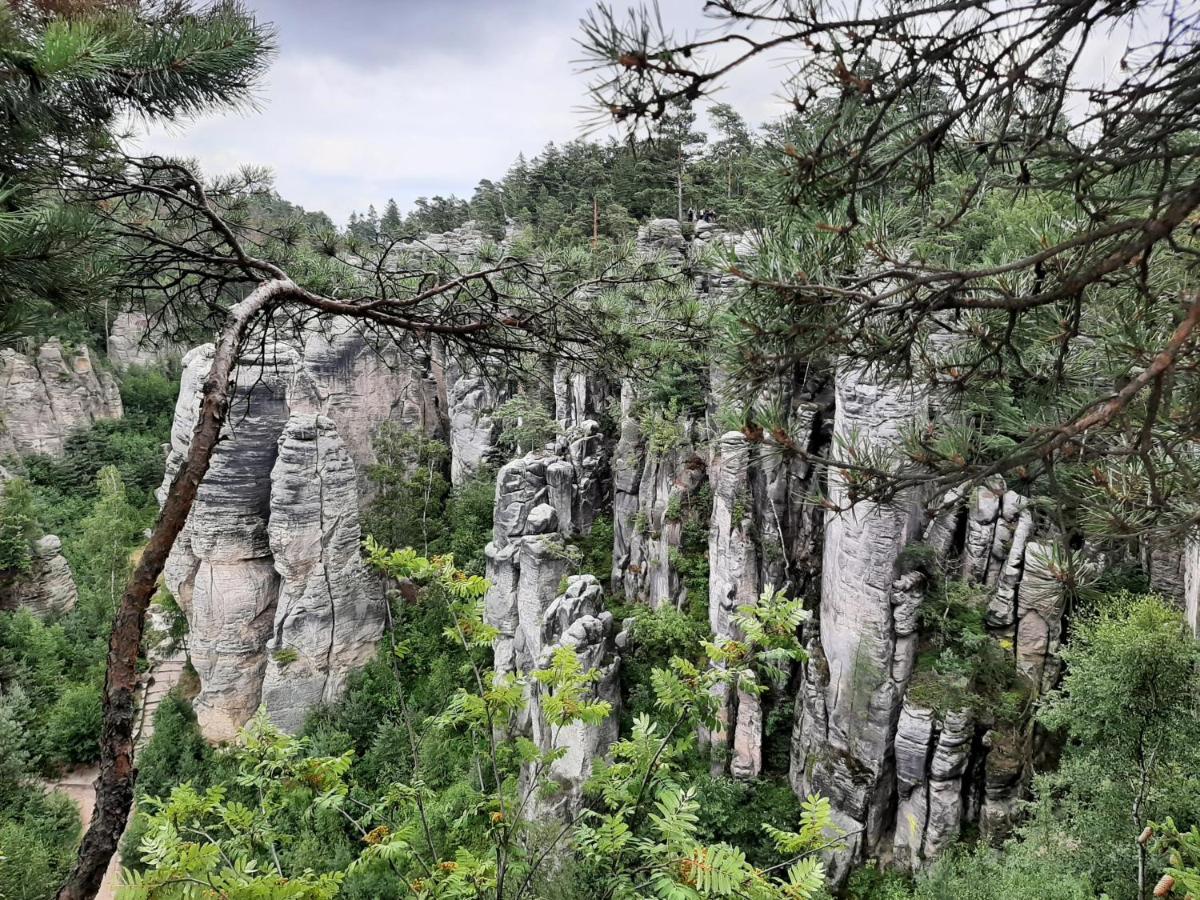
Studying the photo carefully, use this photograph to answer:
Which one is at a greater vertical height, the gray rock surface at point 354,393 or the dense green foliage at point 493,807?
the gray rock surface at point 354,393

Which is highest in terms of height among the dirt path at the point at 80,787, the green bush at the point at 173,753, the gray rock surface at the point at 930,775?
the gray rock surface at the point at 930,775

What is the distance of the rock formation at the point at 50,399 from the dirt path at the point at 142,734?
12105 mm

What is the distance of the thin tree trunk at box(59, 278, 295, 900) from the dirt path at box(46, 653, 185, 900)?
12244 mm

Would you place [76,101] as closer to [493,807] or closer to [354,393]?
[493,807]

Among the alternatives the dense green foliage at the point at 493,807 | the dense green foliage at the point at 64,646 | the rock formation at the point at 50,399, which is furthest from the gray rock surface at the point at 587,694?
the rock formation at the point at 50,399

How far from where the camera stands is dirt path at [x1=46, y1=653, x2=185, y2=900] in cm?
1165

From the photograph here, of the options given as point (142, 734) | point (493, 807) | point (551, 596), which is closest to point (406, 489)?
point (551, 596)

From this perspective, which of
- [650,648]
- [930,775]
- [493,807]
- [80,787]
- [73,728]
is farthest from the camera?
[73,728]

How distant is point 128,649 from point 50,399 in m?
27.7

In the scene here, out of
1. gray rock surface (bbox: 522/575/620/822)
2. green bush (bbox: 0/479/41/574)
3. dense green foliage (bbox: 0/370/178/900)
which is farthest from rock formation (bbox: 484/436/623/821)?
green bush (bbox: 0/479/41/574)

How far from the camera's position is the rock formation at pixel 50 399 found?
20453 millimetres

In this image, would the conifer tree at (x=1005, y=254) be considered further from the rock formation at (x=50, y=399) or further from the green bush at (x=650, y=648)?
the rock formation at (x=50, y=399)

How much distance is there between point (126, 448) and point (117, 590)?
27.9 feet

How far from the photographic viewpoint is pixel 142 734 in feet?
42.7
